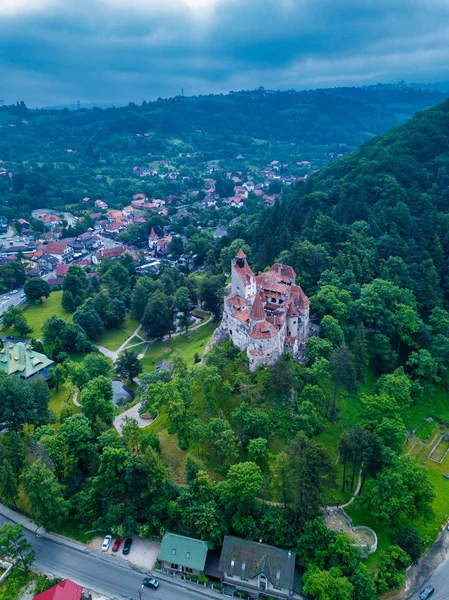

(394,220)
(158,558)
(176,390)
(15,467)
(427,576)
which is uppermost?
(394,220)

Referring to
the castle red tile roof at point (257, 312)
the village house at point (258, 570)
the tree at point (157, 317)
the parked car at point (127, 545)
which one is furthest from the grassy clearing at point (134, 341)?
the village house at point (258, 570)

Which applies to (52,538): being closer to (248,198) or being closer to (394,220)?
(394,220)

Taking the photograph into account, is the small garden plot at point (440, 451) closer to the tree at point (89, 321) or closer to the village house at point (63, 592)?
the village house at point (63, 592)

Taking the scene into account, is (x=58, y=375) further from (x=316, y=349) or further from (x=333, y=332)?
(x=333, y=332)

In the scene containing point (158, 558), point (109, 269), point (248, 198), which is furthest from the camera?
point (248, 198)

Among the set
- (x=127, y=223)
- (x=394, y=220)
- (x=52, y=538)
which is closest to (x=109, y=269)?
(x=127, y=223)

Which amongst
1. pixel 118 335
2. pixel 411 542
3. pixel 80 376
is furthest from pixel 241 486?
pixel 118 335

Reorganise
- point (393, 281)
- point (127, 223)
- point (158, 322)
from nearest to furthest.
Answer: point (393, 281) → point (158, 322) → point (127, 223)

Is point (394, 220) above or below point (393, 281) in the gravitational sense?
above
